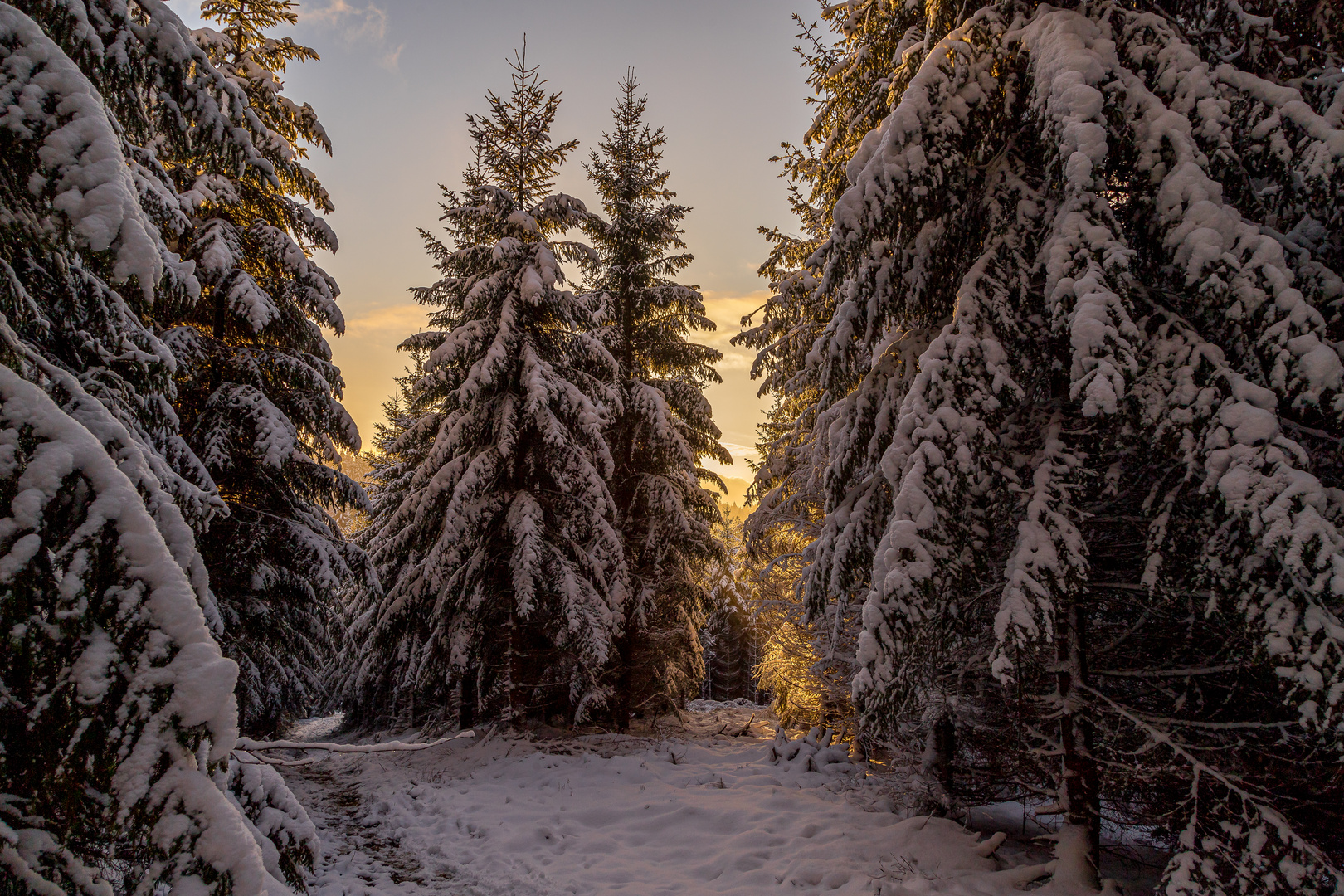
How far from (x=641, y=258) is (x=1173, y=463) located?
42.2ft

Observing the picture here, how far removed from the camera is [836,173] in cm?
782

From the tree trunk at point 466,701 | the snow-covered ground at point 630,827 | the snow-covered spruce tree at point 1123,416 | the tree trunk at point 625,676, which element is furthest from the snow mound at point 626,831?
the tree trunk at point 466,701

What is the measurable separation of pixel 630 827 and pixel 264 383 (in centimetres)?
872

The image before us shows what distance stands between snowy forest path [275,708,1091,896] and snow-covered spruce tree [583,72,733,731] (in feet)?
10.3

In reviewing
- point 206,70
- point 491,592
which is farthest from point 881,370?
point 491,592

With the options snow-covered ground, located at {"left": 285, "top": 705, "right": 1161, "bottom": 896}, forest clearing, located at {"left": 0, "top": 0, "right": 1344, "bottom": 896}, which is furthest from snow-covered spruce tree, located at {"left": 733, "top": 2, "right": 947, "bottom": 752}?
snow-covered ground, located at {"left": 285, "top": 705, "right": 1161, "bottom": 896}

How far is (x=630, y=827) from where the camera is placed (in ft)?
24.1

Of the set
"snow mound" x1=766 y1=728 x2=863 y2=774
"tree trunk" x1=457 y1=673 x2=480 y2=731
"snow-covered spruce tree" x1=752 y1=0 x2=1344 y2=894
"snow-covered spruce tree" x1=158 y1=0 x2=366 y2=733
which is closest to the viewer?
"snow-covered spruce tree" x1=752 y1=0 x2=1344 y2=894

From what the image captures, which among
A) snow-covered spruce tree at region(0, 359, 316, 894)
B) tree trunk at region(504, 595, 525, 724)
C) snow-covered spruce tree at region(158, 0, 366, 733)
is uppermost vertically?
snow-covered spruce tree at region(158, 0, 366, 733)

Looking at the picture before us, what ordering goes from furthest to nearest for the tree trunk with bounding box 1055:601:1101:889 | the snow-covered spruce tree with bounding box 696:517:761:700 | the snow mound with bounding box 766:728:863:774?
the snow-covered spruce tree with bounding box 696:517:761:700, the snow mound with bounding box 766:728:863:774, the tree trunk with bounding box 1055:601:1101:889

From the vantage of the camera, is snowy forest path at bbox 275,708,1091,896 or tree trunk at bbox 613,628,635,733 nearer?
snowy forest path at bbox 275,708,1091,896

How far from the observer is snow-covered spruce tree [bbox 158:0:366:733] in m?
8.27

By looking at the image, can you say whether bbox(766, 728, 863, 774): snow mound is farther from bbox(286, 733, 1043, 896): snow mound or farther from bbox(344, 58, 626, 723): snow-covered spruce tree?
bbox(344, 58, 626, 723): snow-covered spruce tree

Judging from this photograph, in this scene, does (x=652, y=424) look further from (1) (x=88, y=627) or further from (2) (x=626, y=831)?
(1) (x=88, y=627)
